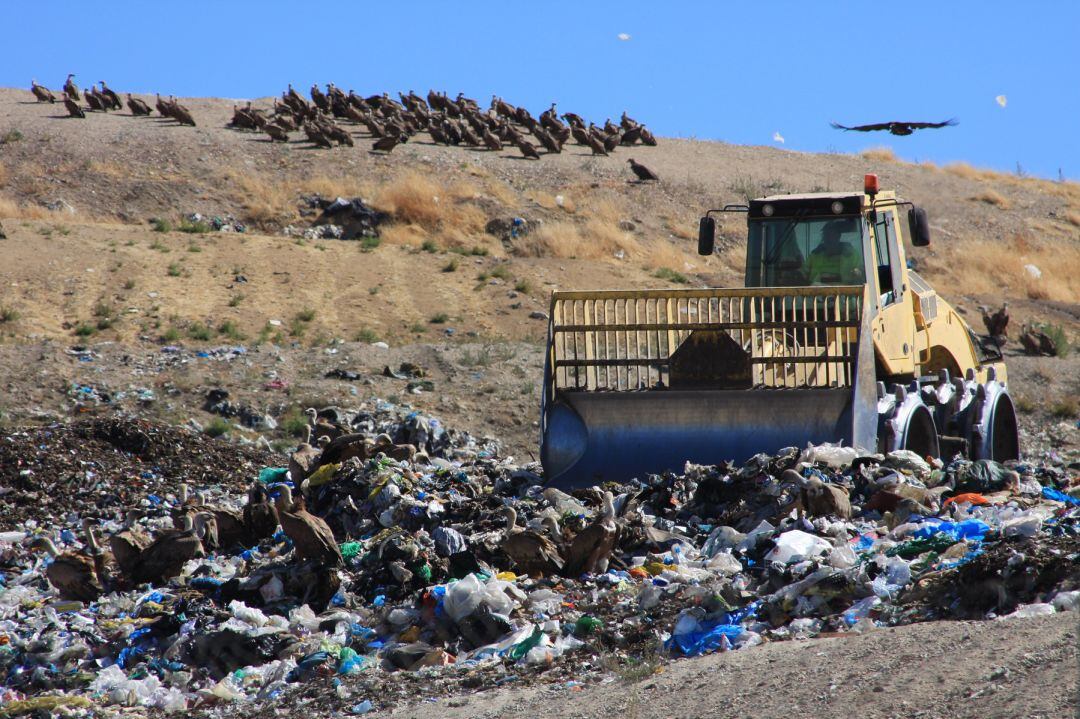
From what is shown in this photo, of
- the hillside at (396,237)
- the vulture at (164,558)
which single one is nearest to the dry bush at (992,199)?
the hillside at (396,237)

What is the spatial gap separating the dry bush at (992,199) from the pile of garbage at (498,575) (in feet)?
96.4

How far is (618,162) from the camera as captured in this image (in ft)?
121

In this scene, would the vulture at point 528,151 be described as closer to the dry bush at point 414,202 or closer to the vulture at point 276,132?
the dry bush at point 414,202

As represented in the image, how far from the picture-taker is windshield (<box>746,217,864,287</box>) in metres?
9.81

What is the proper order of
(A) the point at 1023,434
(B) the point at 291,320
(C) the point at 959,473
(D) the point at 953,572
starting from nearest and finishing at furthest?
(D) the point at 953,572
(C) the point at 959,473
(A) the point at 1023,434
(B) the point at 291,320

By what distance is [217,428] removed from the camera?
47.3ft

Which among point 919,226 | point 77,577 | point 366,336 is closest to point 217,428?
point 366,336

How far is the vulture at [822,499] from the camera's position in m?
7.78

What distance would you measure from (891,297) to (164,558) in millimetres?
5682

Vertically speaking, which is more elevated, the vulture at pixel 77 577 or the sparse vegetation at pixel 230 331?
the sparse vegetation at pixel 230 331

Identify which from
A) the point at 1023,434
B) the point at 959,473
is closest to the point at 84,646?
the point at 959,473

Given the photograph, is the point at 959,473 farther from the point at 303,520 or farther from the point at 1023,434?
the point at 1023,434

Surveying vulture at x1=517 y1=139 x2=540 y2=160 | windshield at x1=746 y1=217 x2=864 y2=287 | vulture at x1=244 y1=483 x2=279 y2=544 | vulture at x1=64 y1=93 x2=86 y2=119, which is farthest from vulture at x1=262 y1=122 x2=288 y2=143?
vulture at x1=244 y1=483 x2=279 y2=544

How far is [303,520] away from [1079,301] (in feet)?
82.5
